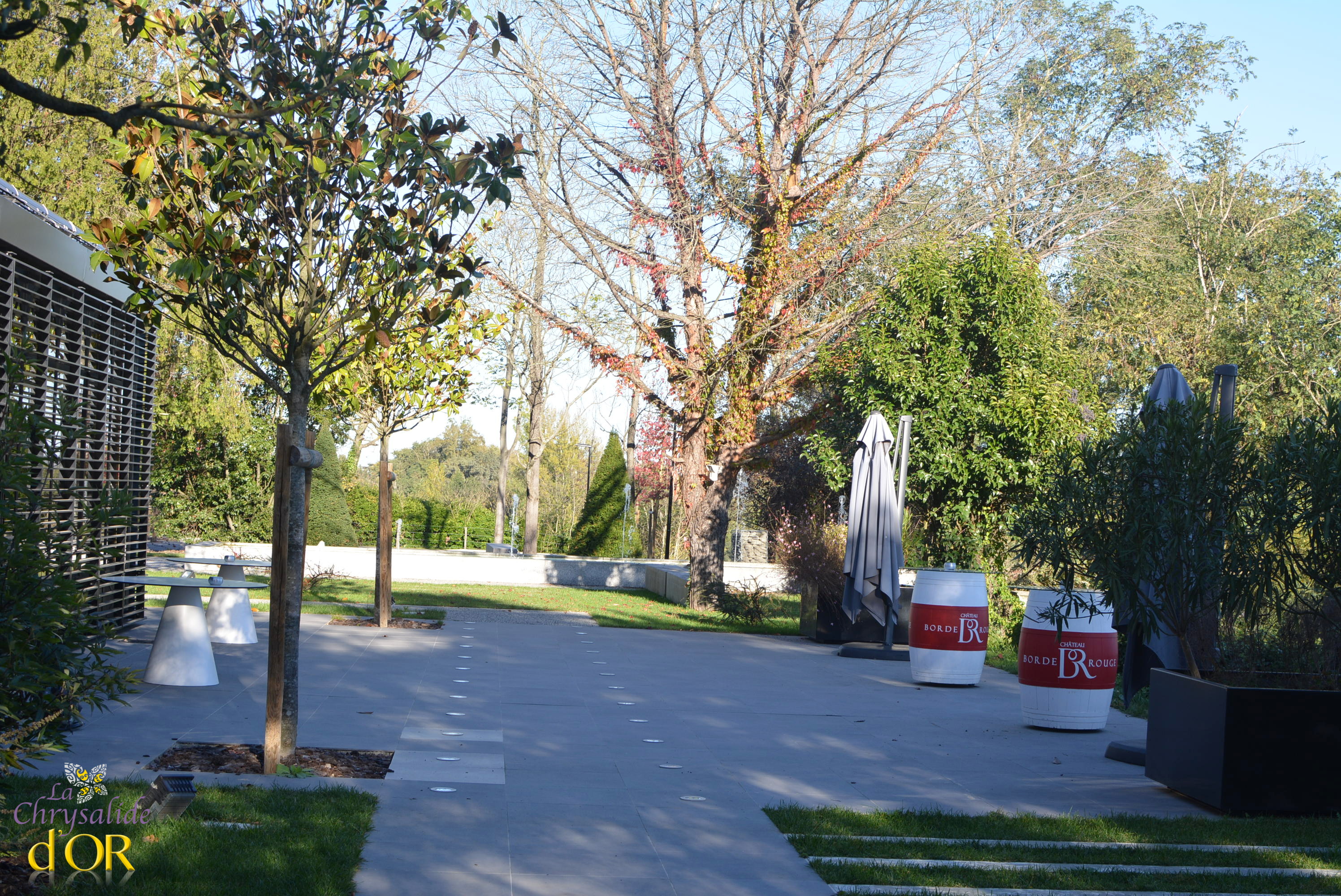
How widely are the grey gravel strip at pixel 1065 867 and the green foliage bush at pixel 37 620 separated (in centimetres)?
309

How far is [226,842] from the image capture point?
4387mm

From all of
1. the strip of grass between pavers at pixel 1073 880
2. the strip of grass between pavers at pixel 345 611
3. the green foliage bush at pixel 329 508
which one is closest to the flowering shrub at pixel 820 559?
the strip of grass between pavers at pixel 345 611

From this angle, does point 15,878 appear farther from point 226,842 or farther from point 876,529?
point 876,529

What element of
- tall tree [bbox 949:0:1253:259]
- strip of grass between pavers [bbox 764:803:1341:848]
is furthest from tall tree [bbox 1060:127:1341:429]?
strip of grass between pavers [bbox 764:803:1341:848]

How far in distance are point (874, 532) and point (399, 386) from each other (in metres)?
6.24

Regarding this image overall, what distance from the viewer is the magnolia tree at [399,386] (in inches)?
513

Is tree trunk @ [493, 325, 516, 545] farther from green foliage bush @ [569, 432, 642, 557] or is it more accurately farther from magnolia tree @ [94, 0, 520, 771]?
magnolia tree @ [94, 0, 520, 771]

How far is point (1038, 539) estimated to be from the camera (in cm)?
688

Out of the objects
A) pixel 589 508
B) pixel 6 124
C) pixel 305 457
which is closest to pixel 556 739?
pixel 305 457

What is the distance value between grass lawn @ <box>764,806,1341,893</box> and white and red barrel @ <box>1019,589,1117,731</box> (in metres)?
2.66

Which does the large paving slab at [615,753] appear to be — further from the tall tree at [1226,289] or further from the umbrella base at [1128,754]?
the tall tree at [1226,289]

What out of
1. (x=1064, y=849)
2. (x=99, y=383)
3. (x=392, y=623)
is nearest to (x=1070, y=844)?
(x=1064, y=849)

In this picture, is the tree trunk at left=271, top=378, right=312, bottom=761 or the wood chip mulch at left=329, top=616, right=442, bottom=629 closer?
the tree trunk at left=271, top=378, right=312, bottom=761

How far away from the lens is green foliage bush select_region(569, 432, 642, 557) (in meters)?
31.4
